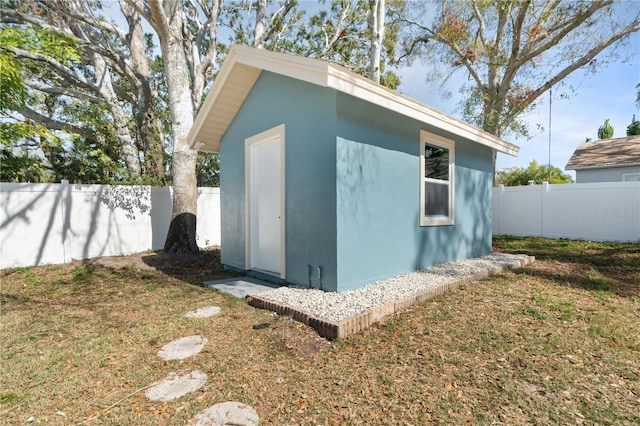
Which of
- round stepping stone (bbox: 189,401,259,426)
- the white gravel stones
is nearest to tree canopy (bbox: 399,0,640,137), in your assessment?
the white gravel stones

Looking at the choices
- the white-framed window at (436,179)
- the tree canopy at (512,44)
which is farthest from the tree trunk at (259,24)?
the white-framed window at (436,179)

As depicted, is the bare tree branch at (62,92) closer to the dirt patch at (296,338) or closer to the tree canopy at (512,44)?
the dirt patch at (296,338)

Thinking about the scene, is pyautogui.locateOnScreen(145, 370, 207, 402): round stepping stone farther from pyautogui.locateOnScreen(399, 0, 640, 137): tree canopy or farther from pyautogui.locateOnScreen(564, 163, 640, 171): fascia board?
pyautogui.locateOnScreen(564, 163, 640, 171): fascia board

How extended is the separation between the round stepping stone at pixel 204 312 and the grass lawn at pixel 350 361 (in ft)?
0.49

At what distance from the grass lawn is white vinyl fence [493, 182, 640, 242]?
677cm

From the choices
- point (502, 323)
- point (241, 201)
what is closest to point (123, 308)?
point (241, 201)

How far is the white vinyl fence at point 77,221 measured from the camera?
22.4 feet

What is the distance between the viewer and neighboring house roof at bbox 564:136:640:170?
1343 cm

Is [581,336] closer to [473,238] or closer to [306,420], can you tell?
[306,420]

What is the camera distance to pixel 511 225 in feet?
38.7

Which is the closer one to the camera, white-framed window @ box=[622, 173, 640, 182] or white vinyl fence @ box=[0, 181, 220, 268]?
white vinyl fence @ box=[0, 181, 220, 268]

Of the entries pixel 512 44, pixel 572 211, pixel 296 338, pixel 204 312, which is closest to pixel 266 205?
pixel 204 312

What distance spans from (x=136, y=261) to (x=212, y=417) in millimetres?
6587

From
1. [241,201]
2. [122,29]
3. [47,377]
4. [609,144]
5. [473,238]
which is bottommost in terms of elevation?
[47,377]
